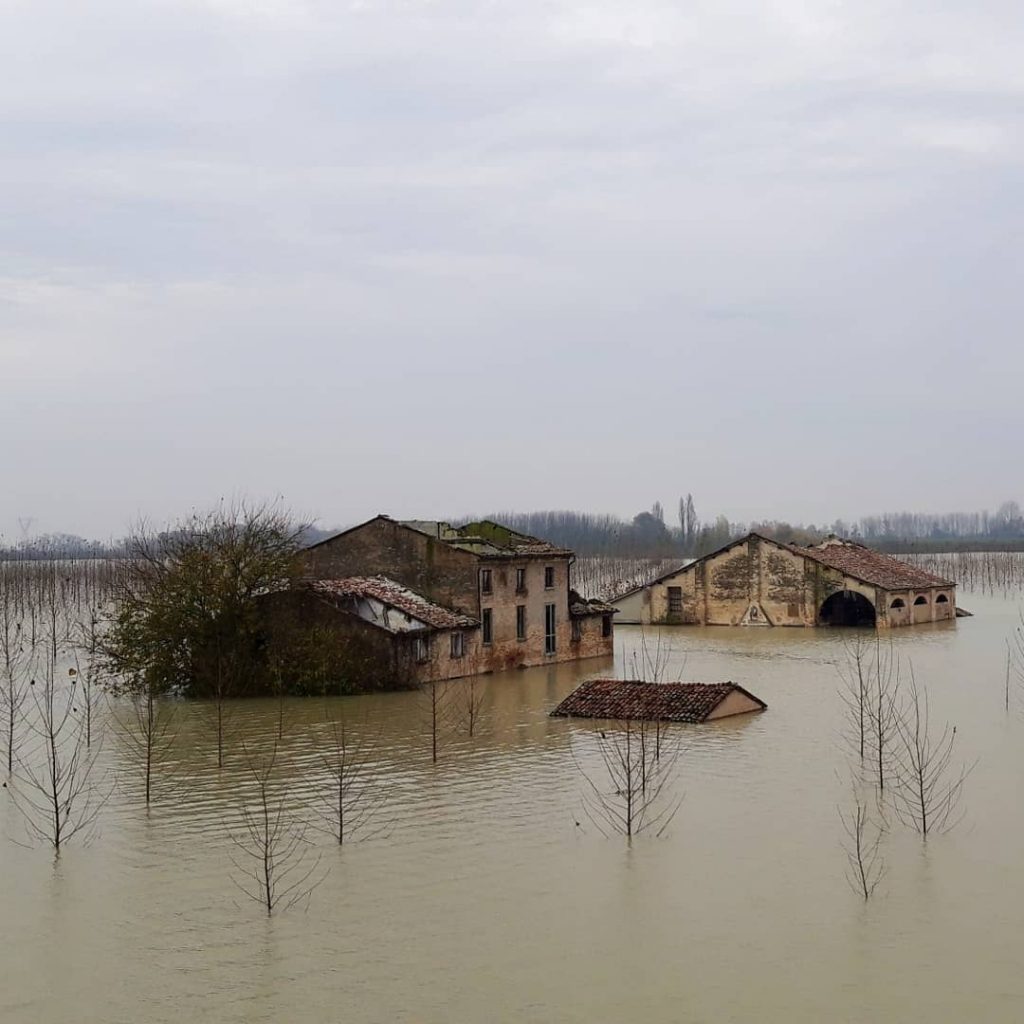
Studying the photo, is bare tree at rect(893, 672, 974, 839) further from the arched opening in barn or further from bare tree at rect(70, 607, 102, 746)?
the arched opening in barn

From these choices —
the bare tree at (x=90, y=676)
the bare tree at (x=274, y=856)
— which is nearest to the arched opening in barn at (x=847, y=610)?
the bare tree at (x=90, y=676)

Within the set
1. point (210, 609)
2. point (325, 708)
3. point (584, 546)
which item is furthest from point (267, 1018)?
point (584, 546)

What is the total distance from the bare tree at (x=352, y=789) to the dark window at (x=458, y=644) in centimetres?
857

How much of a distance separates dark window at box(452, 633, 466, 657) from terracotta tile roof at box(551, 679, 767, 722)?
646 cm

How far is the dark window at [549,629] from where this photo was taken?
38219 mm

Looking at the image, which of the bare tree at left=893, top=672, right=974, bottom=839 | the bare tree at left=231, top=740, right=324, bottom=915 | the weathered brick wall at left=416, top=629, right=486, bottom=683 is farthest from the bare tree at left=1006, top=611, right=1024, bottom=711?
the bare tree at left=231, top=740, right=324, bottom=915

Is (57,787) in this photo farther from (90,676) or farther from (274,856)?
(90,676)

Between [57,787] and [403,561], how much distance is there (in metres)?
16.6

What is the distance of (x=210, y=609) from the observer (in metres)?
30.9

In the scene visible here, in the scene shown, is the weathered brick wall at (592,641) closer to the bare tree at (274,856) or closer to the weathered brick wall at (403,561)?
the weathered brick wall at (403,561)

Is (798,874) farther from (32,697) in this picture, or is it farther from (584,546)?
(584,546)

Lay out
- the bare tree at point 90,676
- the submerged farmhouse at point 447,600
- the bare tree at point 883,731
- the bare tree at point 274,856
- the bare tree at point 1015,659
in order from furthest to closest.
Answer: the bare tree at point 1015,659 → the submerged farmhouse at point 447,600 → the bare tree at point 90,676 → the bare tree at point 883,731 → the bare tree at point 274,856

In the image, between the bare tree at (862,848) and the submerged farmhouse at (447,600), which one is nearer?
the bare tree at (862,848)

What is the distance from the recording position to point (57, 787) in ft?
66.4
